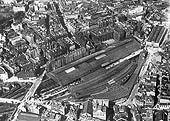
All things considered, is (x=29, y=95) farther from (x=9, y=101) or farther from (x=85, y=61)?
(x=85, y=61)

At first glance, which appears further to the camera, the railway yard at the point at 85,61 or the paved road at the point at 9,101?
the paved road at the point at 9,101

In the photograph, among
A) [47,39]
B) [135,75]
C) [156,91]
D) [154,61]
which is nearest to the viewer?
[156,91]

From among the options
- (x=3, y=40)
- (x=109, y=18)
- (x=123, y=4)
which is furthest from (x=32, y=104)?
(x=123, y=4)

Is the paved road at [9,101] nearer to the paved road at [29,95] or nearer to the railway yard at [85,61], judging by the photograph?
the railway yard at [85,61]

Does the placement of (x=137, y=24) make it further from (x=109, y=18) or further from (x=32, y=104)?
(x=32, y=104)

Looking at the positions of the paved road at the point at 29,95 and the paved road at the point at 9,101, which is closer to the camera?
the paved road at the point at 29,95


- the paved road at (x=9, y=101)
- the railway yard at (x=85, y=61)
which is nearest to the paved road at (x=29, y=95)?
the railway yard at (x=85, y=61)

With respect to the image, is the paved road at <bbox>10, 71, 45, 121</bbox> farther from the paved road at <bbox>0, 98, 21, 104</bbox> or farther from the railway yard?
the paved road at <bbox>0, 98, 21, 104</bbox>

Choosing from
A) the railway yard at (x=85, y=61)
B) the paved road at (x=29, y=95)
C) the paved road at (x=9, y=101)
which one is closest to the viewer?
the paved road at (x=29, y=95)

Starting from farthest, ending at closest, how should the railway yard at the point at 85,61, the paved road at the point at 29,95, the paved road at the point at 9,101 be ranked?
the paved road at the point at 9,101 → the railway yard at the point at 85,61 → the paved road at the point at 29,95
